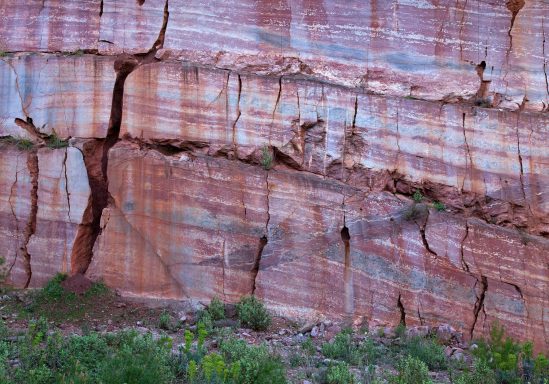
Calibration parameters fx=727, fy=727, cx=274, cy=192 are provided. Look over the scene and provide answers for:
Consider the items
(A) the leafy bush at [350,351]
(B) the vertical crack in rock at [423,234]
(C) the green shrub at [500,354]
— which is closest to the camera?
(C) the green shrub at [500,354]

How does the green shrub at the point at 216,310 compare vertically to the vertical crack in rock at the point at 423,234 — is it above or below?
below

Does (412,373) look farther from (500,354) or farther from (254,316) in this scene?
(254,316)

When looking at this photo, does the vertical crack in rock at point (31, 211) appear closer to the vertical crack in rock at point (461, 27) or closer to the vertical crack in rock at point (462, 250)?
the vertical crack in rock at point (462, 250)

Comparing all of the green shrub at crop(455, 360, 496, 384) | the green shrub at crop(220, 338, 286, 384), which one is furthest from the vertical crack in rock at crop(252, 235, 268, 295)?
the green shrub at crop(455, 360, 496, 384)

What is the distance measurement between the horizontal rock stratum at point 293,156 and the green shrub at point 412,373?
204 cm

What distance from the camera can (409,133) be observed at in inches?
397

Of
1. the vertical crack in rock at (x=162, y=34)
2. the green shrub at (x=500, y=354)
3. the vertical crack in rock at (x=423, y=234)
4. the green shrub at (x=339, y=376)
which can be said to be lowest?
the green shrub at (x=500, y=354)

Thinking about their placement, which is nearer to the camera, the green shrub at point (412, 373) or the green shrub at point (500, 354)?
the green shrub at point (412, 373)

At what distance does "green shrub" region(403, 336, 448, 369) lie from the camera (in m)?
8.41

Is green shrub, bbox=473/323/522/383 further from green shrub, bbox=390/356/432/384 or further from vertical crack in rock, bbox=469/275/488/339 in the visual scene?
green shrub, bbox=390/356/432/384

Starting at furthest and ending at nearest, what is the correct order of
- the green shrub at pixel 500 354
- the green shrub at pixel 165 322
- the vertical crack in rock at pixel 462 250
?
the vertical crack in rock at pixel 462 250 → the green shrub at pixel 165 322 → the green shrub at pixel 500 354

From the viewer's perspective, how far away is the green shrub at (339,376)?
7313mm

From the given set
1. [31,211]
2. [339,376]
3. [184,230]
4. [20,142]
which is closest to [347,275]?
[184,230]

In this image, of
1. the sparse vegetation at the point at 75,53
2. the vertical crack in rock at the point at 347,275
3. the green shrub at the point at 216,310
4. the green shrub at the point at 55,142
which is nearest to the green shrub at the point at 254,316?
the green shrub at the point at 216,310
